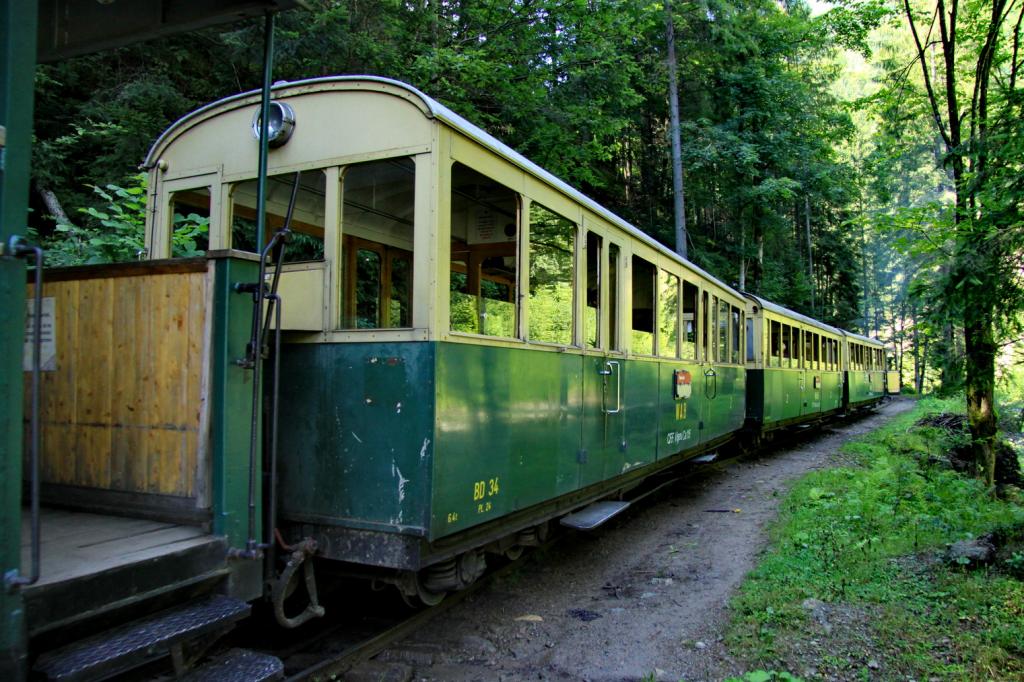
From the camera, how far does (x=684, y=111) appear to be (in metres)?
23.5

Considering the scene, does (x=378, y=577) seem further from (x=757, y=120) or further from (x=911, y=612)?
(x=757, y=120)

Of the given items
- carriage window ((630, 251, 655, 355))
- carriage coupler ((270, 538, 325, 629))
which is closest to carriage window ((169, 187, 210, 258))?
carriage coupler ((270, 538, 325, 629))

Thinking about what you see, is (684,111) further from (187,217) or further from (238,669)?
(238,669)

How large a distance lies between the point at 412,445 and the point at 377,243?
1.31 meters

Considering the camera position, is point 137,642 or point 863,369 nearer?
point 137,642

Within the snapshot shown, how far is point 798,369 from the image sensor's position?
15.2 metres

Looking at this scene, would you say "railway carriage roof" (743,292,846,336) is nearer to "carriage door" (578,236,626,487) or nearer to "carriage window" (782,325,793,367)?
"carriage window" (782,325,793,367)

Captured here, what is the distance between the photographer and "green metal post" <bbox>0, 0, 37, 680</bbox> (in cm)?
207

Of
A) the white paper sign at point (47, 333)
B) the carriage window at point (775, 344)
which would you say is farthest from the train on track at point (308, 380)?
the carriage window at point (775, 344)

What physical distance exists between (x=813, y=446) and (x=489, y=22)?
37.9ft

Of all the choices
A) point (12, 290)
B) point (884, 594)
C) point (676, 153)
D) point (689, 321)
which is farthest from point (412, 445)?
point (676, 153)

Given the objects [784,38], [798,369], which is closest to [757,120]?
[784,38]

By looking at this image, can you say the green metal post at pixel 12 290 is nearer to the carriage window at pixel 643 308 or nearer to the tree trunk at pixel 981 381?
the carriage window at pixel 643 308

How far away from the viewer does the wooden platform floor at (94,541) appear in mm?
2346
